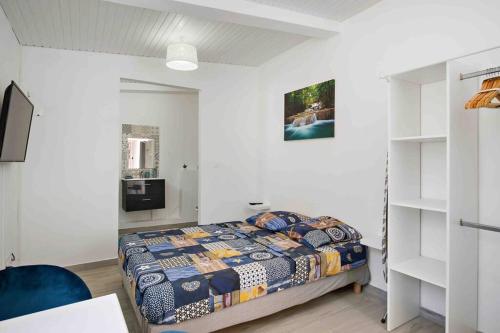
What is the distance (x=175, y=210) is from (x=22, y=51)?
3554mm

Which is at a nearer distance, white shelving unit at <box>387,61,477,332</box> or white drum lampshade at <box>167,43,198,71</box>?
white shelving unit at <box>387,61,477,332</box>

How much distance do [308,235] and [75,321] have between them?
2128 millimetres

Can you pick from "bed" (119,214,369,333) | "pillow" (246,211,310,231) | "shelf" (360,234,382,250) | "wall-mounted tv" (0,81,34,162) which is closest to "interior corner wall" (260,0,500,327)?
"shelf" (360,234,382,250)

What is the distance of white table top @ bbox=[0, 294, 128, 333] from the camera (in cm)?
99

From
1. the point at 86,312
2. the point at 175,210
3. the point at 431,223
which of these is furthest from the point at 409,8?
the point at 175,210

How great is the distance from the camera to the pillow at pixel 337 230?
286cm

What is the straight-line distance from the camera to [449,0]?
7.41ft

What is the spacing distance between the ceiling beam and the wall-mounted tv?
1.04 m

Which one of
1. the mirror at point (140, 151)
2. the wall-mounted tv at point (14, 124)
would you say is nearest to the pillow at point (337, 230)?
the wall-mounted tv at point (14, 124)

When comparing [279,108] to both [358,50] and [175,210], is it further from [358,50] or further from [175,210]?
[175,210]

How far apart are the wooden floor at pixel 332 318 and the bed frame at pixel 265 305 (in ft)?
0.39

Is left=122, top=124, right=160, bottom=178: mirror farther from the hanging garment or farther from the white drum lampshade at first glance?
the hanging garment

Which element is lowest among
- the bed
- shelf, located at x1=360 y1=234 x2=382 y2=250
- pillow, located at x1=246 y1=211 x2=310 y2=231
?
the bed

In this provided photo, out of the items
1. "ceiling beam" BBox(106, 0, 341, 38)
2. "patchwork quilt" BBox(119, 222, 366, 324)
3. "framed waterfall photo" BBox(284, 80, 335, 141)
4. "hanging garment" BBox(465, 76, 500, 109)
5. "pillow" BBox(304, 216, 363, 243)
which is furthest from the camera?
"framed waterfall photo" BBox(284, 80, 335, 141)
